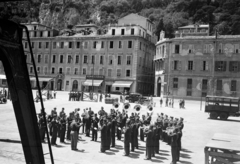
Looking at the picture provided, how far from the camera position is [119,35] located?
44.6 m

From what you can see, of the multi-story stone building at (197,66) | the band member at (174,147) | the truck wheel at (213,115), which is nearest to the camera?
the band member at (174,147)

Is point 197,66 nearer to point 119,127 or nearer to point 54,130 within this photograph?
point 119,127

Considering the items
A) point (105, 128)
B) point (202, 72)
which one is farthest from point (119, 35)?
point (105, 128)

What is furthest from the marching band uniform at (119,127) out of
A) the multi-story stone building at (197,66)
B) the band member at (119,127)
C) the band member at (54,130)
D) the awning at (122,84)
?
the awning at (122,84)

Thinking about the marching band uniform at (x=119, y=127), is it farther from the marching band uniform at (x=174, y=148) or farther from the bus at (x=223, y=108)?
the bus at (x=223, y=108)

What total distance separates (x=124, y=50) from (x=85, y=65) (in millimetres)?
9968

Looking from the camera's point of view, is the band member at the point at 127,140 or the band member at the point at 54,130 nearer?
the band member at the point at 127,140

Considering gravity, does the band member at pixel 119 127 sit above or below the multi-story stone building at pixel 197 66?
below

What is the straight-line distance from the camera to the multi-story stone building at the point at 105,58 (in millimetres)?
34000

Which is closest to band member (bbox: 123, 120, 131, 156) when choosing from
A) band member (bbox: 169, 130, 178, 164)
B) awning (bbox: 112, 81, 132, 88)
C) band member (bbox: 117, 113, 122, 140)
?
band member (bbox: 169, 130, 178, 164)

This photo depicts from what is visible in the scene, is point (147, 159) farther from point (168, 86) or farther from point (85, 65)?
point (168, 86)

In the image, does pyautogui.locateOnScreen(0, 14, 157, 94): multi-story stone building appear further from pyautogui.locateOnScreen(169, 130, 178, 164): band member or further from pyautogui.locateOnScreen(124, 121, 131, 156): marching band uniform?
pyautogui.locateOnScreen(169, 130, 178, 164): band member

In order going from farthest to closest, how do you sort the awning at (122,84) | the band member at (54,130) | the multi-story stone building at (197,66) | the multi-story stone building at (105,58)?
the awning at (122,84)
the multi-story stone building at (197,66)
the multi-story stone building at (105,58)
the band member at (54,130)

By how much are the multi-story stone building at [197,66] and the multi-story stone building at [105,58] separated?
4.67 metres
